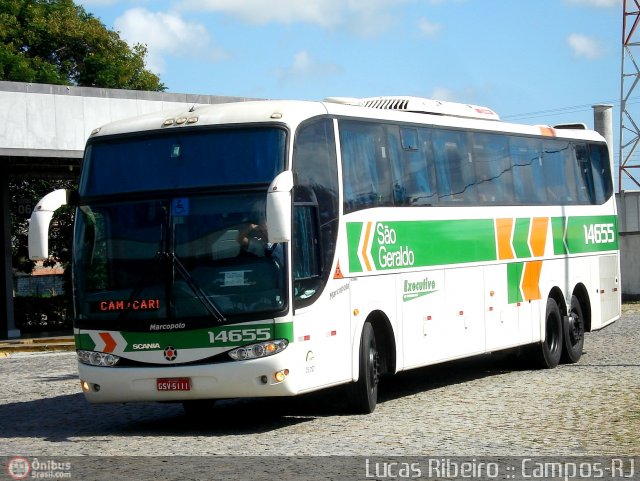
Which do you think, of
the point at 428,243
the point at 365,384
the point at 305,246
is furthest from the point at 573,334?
the point at 305,246

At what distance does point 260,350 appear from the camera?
41.3ft

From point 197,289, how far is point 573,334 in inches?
373

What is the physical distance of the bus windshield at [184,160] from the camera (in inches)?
510

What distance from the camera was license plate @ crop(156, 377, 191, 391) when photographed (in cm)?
1275

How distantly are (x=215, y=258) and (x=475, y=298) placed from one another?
5.72 m

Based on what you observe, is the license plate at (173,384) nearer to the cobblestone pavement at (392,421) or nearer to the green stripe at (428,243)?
the cobblestone pavement at (392,421)

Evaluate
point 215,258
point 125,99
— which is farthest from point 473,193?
point 125,99

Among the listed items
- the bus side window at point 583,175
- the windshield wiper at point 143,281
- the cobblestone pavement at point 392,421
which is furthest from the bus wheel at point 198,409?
the bus side window at point 583,175

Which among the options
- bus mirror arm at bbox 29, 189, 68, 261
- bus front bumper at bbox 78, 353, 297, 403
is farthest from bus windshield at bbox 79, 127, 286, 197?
bus front bumper at bbox 78, 353, 297, 403

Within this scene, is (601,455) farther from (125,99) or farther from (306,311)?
(125,99)

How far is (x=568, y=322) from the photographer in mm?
20234

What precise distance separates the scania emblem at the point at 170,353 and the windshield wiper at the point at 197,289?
1.87ft

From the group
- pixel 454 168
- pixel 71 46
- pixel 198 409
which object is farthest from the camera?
pixel 71 46

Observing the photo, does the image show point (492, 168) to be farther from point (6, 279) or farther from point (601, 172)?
point (6, 279)
